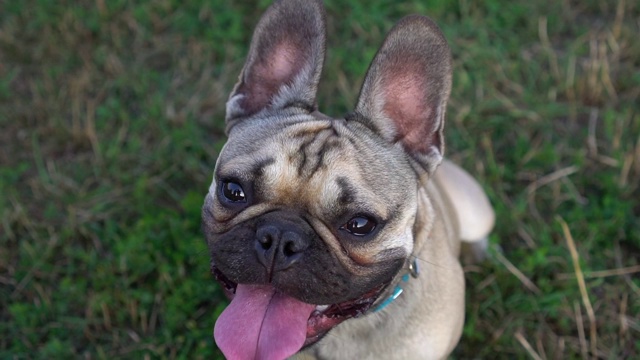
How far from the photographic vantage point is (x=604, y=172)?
4.19 metres

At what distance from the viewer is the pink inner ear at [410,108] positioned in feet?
8.61

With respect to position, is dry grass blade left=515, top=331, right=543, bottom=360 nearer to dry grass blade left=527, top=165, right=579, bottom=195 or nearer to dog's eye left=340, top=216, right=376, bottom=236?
dry grass blade left=527, top=165, right=579, bottom=195

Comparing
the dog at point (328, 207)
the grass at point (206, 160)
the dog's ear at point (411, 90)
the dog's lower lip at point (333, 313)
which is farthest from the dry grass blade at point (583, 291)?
the dog's lower lip at point (333, 313)

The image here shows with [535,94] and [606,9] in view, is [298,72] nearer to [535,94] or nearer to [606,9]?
[535,94]

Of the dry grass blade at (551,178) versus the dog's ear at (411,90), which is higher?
the dog's ear at (411,90)

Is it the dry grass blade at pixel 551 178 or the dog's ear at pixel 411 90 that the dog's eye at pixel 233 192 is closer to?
the dog's ear at pixel 411 90

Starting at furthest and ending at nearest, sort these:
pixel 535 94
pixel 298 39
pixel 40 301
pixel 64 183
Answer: pixel 535 94 → pixel 64 183 → pixel 40 301 → pixel 298 39

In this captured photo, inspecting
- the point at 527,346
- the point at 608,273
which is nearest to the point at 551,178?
the point at 608,273

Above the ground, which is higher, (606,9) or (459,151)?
(606,9)

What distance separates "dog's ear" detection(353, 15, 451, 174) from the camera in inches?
98.6

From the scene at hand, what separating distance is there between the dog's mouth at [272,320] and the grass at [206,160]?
95 centimetres

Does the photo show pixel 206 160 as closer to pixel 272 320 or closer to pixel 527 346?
pixel 272 320

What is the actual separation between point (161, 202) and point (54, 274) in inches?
28.8

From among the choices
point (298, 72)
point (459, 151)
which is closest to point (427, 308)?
point (298, 72)
